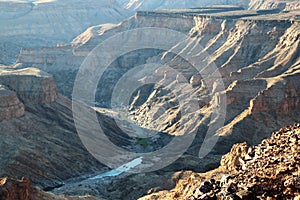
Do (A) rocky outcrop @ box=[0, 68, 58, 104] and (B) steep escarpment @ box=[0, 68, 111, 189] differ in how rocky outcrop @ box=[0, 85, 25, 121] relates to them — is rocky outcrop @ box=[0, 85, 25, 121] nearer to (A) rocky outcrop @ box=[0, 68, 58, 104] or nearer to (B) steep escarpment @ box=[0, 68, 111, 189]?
(B) steep escarpment @ box=[0, 68, 111, 189]

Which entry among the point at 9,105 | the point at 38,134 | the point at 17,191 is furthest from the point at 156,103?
the point at 17,191

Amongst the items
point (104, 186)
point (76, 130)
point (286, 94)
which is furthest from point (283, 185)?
point (76, 130)

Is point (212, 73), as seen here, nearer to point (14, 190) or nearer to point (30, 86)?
point (30, 86)

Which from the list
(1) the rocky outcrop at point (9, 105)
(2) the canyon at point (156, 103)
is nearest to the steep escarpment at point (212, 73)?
(2) the canyon at point (156, 103)

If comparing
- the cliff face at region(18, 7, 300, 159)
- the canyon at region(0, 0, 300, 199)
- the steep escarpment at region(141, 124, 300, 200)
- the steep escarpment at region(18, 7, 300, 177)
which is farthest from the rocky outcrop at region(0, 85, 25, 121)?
the steep escarpment at region(141, 124, 300, 200)

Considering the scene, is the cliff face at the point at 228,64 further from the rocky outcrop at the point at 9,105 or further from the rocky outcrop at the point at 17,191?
the rocky outcrop at the point at 17,191

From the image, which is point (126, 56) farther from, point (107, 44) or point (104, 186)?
point (104, 186)
